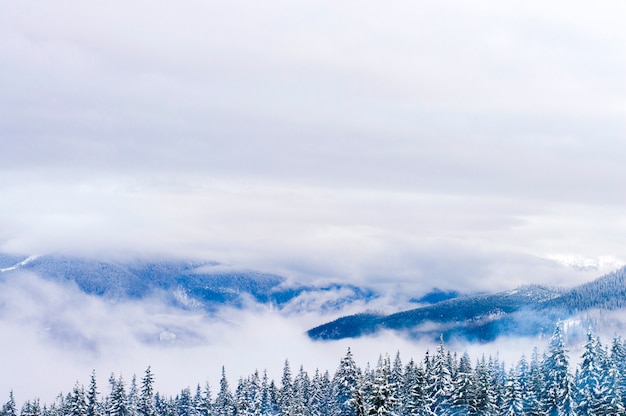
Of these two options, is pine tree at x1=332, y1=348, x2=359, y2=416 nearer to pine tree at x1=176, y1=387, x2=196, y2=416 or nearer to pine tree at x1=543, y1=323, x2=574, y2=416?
pine tree at x1=543, y1=323, x2=574, y2=416

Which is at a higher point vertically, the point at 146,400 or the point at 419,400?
the point at 146,400

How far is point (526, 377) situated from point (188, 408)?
7816 centimetres

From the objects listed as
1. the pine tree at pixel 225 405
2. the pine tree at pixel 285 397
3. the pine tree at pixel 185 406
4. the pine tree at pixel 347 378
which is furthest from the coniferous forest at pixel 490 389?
the pine tree at pixel 185 406

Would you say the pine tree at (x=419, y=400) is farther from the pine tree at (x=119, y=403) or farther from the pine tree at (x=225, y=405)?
the pine tree at (x=119, y=403)

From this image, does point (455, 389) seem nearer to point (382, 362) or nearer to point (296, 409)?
point (296, 409)

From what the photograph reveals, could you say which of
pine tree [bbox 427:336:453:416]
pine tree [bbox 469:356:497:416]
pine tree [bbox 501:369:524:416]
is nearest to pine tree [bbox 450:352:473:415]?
pine tree [bbox 469:356:497:416]

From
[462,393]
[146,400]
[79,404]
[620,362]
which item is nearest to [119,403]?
[79,404]

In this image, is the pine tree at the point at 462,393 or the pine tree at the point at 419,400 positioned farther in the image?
the pine tree at the point at 419,400

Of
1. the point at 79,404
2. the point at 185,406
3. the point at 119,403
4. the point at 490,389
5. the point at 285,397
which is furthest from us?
the point at 185,406

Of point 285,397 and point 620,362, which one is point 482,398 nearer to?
point 620,362

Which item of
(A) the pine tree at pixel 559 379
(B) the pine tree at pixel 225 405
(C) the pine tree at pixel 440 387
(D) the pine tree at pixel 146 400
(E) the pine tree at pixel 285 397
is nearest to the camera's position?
(A) the pine tree at pixel 559 379

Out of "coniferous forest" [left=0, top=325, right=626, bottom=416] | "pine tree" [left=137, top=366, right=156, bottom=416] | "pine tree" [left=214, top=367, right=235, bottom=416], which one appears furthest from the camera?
"pine tree" [left=214, top=367, right=235, bottom=416]

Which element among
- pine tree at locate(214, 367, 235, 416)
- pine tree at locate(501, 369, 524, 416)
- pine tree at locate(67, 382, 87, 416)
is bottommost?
pine tree at locate(501, 369, 524, 416)

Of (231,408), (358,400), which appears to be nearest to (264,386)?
(231,408)
